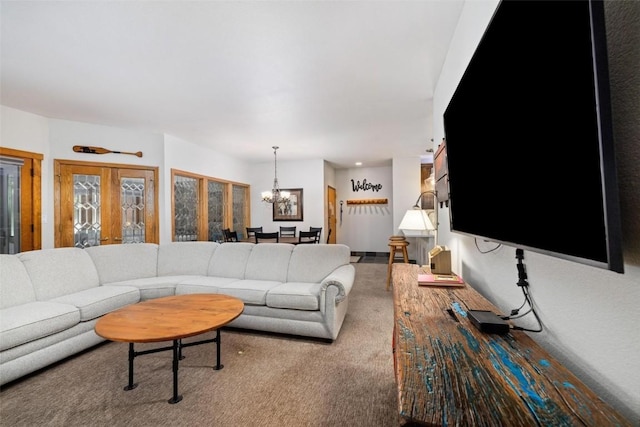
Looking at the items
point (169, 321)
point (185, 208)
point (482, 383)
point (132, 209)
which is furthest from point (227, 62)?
point (185, 208)

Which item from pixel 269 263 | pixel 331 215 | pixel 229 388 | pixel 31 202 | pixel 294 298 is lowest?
pixel 229 388

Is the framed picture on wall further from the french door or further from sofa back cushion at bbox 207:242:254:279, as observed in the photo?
sofa back cushion at bbox 207:242:254:279

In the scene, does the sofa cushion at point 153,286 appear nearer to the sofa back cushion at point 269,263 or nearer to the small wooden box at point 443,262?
the sofa back cushion at point 269,263

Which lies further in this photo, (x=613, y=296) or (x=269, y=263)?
(x=269, y=263)

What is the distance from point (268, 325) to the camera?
269cm

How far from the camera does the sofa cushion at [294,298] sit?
2559mm

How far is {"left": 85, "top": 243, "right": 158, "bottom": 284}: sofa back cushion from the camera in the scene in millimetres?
3170

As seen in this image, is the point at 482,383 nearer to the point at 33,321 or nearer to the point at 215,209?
the point at 33,321

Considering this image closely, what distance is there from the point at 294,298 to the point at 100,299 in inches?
71.0

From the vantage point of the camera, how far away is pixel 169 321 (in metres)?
1.92

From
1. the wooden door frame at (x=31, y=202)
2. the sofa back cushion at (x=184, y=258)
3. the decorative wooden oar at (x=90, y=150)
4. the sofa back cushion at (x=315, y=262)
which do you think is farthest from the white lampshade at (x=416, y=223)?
the wooden door frame at (x=31, y=202)

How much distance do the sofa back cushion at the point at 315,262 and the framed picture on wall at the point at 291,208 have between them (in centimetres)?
378

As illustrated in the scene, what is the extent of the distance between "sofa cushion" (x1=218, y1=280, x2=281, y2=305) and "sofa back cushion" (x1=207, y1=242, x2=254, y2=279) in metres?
0.37

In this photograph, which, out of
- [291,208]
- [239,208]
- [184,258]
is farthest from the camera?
[291,208]
